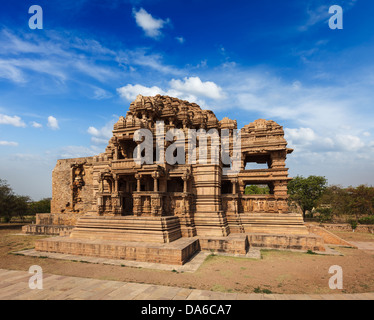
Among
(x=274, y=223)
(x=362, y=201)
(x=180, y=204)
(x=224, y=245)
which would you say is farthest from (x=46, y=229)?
(x=362, y=201)

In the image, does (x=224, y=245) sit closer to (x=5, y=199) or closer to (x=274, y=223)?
(x=274, y=223)

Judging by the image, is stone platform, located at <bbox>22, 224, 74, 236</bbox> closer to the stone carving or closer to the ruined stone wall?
the stone carving

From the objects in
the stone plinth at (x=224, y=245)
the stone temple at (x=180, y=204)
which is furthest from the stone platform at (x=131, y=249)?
the stone plinth at (x=224, y=245)

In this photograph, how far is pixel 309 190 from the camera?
4322cm

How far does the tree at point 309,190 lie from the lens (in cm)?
4275

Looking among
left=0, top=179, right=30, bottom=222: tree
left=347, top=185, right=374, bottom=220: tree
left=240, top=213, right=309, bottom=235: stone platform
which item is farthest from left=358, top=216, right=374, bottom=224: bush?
left=0, top=179, right=30, bottom=222: tree

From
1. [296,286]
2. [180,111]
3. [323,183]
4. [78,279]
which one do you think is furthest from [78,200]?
[323,183]

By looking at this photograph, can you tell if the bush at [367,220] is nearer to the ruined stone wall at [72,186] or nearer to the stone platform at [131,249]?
the stone platform at [131,249]

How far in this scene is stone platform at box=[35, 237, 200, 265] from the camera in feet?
41.6

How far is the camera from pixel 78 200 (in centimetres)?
3253

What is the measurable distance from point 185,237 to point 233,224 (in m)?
4.65

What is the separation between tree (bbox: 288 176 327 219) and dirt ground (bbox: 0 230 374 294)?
97.8ft

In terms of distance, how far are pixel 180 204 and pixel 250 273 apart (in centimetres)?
794

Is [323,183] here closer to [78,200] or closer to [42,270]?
[78,200]
